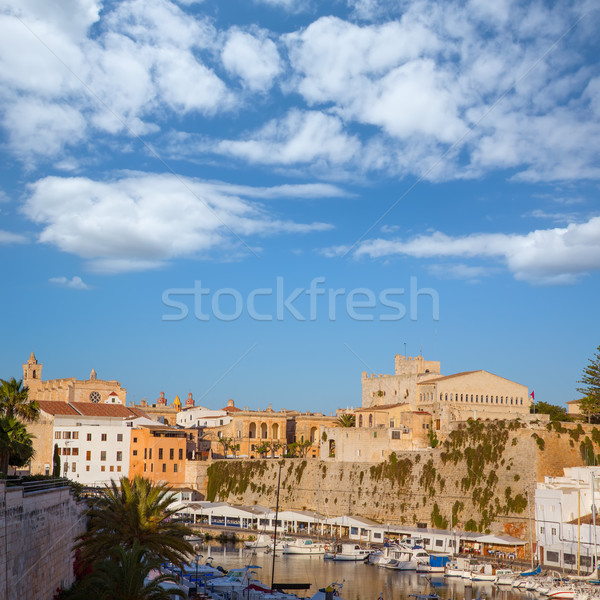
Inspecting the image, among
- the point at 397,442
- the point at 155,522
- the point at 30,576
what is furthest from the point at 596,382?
the point at 30,576

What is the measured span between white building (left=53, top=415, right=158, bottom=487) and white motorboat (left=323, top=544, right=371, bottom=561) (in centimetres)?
3140

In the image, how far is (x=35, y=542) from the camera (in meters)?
22.0

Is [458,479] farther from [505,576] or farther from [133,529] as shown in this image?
[133,529]

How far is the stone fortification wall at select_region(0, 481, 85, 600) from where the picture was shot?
18797 mm

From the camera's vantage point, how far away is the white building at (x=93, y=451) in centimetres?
8062

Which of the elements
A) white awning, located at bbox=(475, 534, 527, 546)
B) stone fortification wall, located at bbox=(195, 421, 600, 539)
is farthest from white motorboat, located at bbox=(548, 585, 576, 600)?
stone fortification wall, located at bbox=(195, 421, 600, 539)

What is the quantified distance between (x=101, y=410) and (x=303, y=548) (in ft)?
134

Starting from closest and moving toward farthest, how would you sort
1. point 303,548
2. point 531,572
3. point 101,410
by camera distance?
point 531,572
point 303,548
point 101,410

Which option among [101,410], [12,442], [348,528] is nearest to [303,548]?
[348,528]

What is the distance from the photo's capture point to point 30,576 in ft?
70.1

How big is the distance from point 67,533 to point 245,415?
71111 mm

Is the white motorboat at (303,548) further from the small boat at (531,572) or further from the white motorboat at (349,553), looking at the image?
the small boat at (531,572)

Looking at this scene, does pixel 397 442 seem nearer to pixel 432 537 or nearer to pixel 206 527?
pixel 432 537

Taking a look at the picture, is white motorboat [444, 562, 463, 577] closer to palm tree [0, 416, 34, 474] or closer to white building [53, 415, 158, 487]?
palm tree [0, 416, 34, 474]
